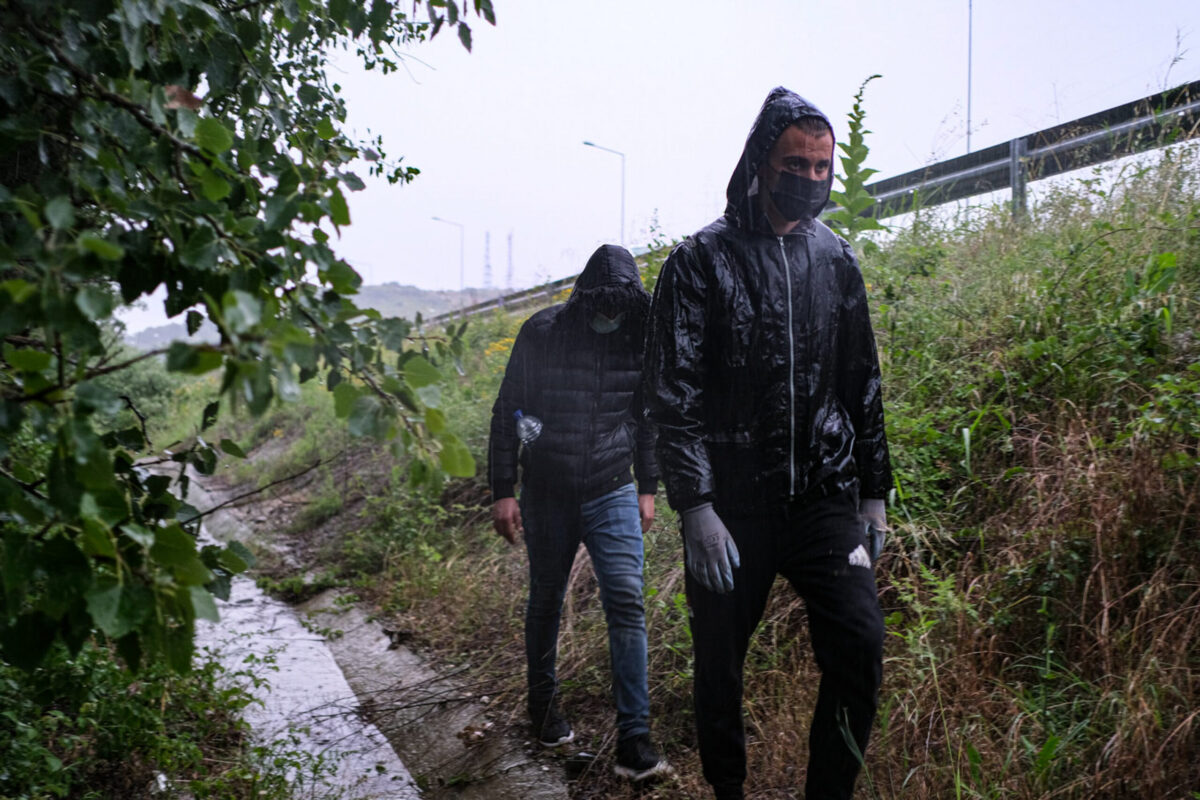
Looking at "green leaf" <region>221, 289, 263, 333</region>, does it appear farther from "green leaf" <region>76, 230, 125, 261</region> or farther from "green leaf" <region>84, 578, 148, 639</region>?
"green leaf" <region>84, 578, 148, 639</region>

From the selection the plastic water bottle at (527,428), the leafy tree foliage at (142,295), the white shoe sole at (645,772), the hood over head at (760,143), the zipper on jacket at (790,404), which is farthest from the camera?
the plastic water bottle at (527,428)

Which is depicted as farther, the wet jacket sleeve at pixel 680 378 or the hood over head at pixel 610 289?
the hood over head at pixel 610 289

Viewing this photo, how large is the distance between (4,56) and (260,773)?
9.93 ft

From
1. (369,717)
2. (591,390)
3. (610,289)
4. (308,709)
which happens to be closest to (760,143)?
(610,289)

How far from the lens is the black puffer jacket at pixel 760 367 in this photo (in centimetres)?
261

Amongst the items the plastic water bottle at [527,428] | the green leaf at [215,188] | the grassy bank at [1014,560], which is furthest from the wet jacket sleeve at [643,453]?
the green leaf at [215,188]

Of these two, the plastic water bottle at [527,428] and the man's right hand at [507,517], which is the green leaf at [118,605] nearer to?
the plastic water bottle at [527,428]

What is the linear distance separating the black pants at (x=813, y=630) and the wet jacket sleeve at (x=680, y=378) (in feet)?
0.76

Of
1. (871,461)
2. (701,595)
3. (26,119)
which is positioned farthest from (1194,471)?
(26,119)

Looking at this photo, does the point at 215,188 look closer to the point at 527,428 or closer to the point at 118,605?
the point at 118,605

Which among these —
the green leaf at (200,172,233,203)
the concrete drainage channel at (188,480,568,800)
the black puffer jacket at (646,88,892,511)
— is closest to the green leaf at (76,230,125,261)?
the green leaf at (200,172,233,203)

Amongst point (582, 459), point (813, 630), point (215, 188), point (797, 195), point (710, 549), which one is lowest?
point (813, 630)

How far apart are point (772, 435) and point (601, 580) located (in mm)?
1382

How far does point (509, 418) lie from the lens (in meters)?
3.98
